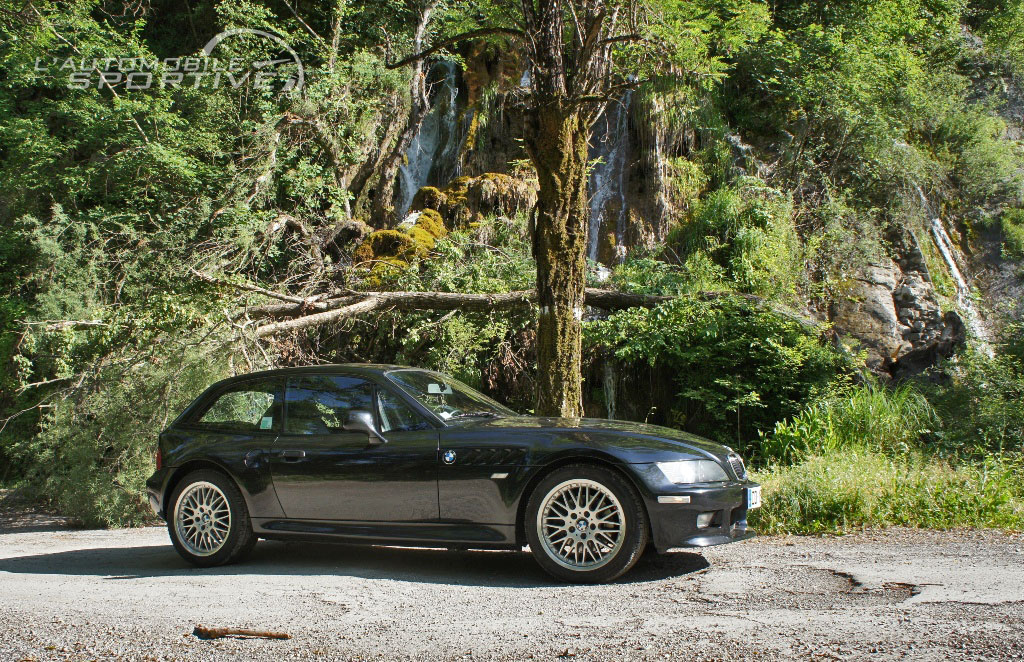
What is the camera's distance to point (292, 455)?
6.03 metres

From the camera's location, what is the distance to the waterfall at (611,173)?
16.5 m

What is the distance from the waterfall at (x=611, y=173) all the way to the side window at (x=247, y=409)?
1042cm

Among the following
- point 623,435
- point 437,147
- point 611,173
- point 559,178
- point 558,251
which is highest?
point 437,147

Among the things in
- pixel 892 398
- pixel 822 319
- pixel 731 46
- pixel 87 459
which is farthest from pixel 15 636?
pixel 731 46

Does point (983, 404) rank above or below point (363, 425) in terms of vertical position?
below

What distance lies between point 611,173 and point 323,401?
12463 millimetres

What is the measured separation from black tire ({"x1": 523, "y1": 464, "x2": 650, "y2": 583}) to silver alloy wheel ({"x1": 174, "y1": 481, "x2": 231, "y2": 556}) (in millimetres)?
2491

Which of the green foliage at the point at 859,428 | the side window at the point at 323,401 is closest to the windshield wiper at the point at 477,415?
the side window at the point at 323,401

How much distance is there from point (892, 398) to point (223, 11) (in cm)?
1660

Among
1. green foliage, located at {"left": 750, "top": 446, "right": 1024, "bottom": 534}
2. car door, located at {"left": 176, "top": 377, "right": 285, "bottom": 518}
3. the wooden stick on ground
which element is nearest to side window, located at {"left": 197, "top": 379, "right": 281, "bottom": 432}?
car door, located at {"left": 176, "top": 377, "right": 285, "bottom": 518}

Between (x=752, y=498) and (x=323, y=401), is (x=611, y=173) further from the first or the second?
(x=752, y=498)

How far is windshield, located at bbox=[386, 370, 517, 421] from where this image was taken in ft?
19.7

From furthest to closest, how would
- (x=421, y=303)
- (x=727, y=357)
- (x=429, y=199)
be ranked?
(x=429, y=199)
(x=421, y=303)
(x=727, y=357)

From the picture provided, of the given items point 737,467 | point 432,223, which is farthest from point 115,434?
point 432,223
